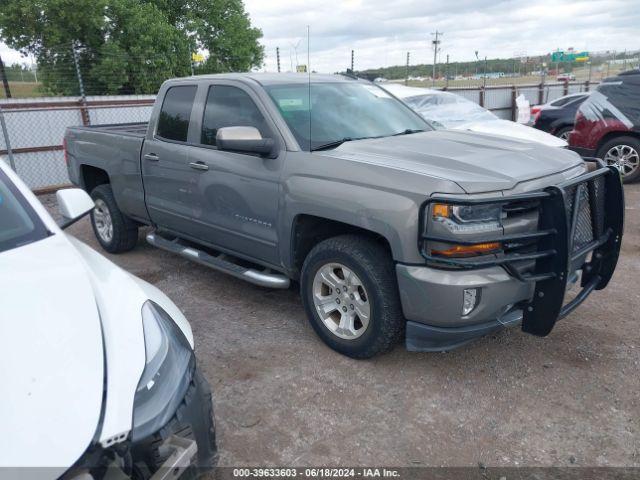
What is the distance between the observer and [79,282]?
87.0 inches

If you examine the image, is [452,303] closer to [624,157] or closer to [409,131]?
[409,131]

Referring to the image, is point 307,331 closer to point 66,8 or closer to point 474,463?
→ point 474,463

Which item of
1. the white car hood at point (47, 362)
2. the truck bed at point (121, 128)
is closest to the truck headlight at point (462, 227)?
the white car hood at point (47, 362)

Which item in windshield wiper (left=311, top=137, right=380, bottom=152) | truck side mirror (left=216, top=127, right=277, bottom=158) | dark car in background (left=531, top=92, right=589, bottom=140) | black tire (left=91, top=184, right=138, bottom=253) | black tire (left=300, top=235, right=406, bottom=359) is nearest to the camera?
black tire (left=300, top=235, right=406, bottom=359)

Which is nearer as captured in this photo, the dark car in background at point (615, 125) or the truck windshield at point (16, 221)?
the truck windshield at point (16, 221)

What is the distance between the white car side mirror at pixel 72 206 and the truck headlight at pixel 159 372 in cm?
91

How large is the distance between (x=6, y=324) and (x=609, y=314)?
13.5ft

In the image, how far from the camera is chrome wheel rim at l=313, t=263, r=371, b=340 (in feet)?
11.2

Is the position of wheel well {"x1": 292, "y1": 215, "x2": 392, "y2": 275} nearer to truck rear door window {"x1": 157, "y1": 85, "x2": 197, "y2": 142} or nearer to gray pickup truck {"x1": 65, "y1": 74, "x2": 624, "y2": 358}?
gray pickup truck {"x1": 65, "y1": 74, "x2": 624, "y2": 358}

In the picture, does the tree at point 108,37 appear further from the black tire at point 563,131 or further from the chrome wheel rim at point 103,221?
the chrome wheel rim at point 103,221

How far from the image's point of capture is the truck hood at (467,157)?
3.05 metres

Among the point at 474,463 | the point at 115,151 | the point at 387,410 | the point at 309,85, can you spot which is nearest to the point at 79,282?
the point at 387,410

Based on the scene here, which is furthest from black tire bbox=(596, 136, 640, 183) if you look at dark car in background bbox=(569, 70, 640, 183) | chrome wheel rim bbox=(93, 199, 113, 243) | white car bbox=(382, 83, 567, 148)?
chrome wheel rim bbox=(93, 199, 113, 243)

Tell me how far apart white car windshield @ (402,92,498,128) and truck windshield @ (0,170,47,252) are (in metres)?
6.98
